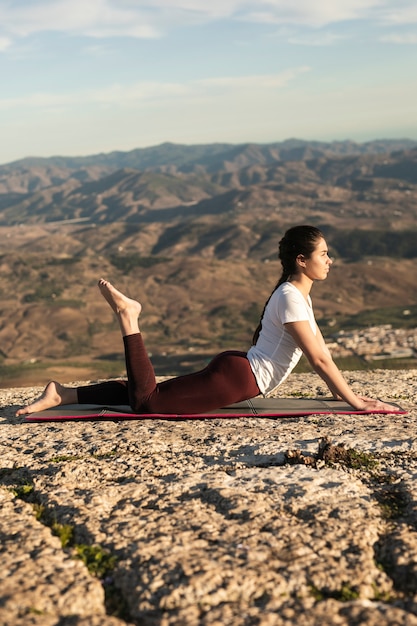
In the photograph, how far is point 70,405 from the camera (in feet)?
38.1

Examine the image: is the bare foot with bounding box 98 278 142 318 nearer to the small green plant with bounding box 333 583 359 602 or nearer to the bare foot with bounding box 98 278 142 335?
the bare foot with bounding box 98 278 142 335

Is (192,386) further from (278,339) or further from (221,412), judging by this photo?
(278,339)

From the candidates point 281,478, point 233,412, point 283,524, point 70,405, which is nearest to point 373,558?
point 283,524

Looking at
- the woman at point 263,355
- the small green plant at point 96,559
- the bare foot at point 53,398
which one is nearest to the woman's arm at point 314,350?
the woman at point 263,355

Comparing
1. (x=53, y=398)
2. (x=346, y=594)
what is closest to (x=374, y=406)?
(x=53, y=398)

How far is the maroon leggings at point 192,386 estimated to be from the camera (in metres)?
10.5

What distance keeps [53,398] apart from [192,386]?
2.69 m

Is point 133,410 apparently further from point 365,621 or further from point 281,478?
point 365,621

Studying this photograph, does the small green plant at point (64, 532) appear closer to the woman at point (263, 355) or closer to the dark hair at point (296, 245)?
the woman at point (263, 355)

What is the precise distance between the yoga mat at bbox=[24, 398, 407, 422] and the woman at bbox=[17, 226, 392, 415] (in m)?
0.13

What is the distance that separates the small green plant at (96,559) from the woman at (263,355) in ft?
13.9

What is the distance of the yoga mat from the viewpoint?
1093cm

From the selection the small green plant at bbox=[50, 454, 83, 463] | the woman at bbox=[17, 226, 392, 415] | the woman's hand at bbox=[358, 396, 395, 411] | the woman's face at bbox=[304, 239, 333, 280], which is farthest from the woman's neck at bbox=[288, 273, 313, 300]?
the small green plant at bbox=[50, 454, 83, 463]

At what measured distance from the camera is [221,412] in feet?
36.7
